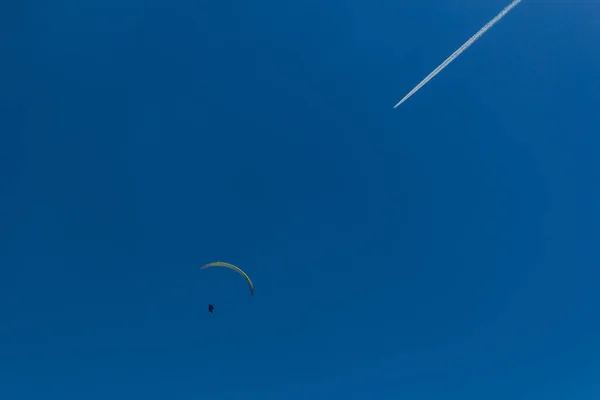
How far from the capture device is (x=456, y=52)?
35.0m

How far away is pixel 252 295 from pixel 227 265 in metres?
5.12

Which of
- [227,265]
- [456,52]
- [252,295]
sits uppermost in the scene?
[456,52]

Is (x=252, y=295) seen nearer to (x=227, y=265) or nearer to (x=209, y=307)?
(x=227, y=265)

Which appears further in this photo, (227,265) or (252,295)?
(227,265)

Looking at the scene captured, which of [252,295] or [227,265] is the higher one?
[227,265]

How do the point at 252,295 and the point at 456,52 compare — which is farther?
the point at 252,295

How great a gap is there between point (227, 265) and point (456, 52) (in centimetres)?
3032

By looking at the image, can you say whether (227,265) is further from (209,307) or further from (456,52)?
(456,52)

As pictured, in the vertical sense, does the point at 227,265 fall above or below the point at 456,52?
below

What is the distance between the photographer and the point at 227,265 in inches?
1766

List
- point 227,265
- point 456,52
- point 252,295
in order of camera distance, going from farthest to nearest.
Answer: point 227,265 → point 252,295 → point 456,52

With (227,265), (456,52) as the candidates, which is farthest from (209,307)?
(456,52)

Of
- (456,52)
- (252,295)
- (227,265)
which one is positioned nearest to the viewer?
(456,52)

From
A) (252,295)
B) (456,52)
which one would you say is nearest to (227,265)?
(252,295)
